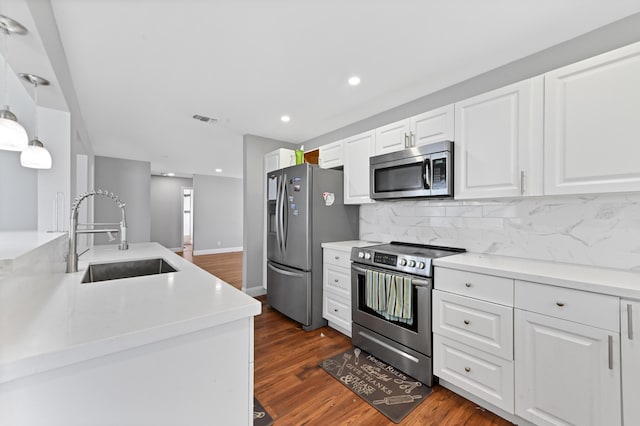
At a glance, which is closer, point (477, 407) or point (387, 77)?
point (477, 407)

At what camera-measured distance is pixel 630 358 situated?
123 cm

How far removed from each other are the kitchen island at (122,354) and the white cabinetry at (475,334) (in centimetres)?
143

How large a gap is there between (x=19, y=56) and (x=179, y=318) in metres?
1.82

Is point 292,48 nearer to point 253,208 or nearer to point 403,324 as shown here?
point 403,324

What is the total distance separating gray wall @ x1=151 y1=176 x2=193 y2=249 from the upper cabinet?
775 centimetres

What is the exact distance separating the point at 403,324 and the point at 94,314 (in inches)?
76.5

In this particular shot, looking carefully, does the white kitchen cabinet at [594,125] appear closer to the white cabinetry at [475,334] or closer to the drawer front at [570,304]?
the drawer front at [570,304]

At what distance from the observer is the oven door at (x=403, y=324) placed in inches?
76.2

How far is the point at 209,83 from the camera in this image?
2467mm

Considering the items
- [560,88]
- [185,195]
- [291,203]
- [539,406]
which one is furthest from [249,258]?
[185,195]

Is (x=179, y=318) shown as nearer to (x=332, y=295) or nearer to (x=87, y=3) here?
(x=87, y=3)

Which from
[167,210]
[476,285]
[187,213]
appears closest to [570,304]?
[476,285]

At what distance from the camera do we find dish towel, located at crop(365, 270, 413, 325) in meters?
2.03

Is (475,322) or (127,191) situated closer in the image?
(475,322)
